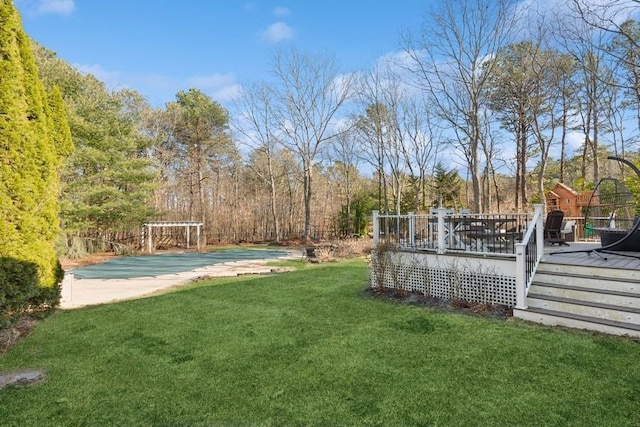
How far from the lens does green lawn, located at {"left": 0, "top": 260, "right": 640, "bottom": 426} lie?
2559 millimetres

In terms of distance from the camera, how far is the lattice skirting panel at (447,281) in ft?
16.8

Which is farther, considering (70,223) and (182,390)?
(70,223)

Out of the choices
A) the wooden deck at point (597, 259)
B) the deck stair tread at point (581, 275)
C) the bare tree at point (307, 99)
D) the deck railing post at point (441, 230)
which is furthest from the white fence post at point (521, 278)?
the bare tree at point (307, 99)

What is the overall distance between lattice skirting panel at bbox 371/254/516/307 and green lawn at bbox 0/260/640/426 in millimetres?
650

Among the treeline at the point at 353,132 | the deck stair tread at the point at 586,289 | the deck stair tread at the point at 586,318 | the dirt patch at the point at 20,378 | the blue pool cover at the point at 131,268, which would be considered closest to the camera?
the dirt patch at the point at 20,378

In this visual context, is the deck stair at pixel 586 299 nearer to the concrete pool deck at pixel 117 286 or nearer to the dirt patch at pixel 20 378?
the dirt patch at pixel 20 378

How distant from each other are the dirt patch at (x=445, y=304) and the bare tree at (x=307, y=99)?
48.3ft

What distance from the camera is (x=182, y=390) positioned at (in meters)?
2.98

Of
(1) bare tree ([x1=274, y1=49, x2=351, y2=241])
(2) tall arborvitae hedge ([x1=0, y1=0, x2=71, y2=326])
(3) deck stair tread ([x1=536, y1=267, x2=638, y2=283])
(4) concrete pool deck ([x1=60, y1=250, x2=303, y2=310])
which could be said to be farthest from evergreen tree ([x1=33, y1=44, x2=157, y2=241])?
(3) deck stair tread ([x1=536, y1=267, x2=638, y2=283])

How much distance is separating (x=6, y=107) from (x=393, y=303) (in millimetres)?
6216

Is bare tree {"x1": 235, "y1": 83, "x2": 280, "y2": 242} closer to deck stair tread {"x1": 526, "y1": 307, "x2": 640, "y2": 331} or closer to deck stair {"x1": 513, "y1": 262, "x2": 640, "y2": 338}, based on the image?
deck stair {"x1": 513, "y1": 262, "x2": 640, "y2": 338}

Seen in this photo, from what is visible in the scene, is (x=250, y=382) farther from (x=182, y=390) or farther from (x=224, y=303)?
(x=224, y=303)

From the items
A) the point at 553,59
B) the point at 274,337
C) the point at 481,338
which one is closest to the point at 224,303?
the point at 274,337

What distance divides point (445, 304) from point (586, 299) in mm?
1798
